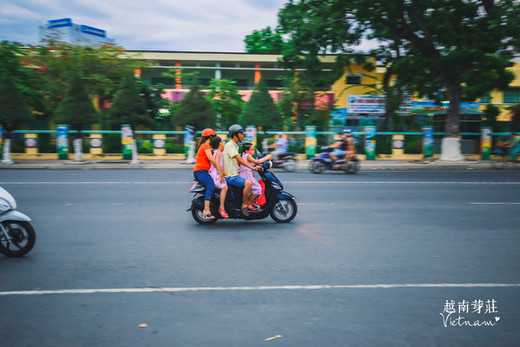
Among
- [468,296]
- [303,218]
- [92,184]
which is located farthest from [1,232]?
[92,184]

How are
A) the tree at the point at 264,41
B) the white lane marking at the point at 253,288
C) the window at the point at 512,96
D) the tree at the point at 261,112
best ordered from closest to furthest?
the white lane marking at the point at 253,288
the tree at the point at 261,112
the window at the point at 512,96
the tree at the point at 264,41

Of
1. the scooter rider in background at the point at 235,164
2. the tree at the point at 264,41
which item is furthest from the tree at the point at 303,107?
the tree at the point at 264,41

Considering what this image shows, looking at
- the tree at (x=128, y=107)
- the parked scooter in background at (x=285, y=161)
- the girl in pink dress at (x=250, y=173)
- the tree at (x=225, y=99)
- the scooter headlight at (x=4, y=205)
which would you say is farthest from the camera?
the tree at (x=225, y=99)

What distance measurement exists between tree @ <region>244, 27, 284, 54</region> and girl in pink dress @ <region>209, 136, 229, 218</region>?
61245mm

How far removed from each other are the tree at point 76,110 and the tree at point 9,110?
1.77m

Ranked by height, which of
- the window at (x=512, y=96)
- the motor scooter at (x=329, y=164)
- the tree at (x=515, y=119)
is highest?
the window at (x=512, y=96)

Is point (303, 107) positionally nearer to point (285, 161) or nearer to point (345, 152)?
point (285, 161)

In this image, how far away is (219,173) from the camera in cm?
781

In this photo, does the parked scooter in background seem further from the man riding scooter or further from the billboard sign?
the billboard sign

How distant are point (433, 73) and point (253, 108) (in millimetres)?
10929

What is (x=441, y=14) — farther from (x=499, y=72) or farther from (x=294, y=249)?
(x=294, y=249)

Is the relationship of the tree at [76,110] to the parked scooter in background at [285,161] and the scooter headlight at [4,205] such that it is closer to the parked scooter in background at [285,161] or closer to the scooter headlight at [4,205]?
the parked scooter in background at [285,161]

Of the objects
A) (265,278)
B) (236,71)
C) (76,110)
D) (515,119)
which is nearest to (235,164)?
(265,278)

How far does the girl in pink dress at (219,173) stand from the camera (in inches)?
306
